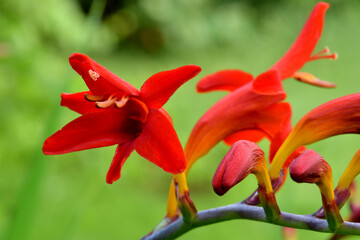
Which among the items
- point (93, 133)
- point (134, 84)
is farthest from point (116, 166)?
point (134, 84)

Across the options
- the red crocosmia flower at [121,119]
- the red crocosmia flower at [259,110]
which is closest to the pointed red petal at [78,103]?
the red crocosmia flower at [121,119]

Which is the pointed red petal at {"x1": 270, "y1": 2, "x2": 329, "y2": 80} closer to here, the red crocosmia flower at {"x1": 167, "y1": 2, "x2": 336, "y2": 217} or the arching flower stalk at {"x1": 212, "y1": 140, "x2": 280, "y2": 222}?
the red crocosmia flower at {"x1": 167, "y1": 2, "x2": 336, "y2": 217}

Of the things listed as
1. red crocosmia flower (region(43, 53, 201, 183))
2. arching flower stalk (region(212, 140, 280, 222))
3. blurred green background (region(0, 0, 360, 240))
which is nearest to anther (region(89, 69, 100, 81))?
red crocosmia flower (region(43, 53, 201, 183))

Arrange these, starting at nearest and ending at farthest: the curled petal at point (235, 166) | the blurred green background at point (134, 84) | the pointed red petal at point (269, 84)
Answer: the curled petal at point (235, 166) < the pointed red petal at point (269, 84) < the blurred green background at point (134, 84)

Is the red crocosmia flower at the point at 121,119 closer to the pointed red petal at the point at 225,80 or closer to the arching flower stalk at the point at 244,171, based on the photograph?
the arching flower stalk at the point at 244,171

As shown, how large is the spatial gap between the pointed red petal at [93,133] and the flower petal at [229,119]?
0.28ft

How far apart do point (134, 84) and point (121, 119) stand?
170 cm

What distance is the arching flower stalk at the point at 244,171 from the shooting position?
36 centimetres

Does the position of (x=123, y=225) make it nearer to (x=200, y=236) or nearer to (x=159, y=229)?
(x=200, y=236)

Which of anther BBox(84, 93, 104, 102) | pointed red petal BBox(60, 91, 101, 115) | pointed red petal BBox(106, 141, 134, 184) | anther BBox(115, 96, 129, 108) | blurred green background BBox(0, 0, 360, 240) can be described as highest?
anther BBox(84, 93, 104, 102)

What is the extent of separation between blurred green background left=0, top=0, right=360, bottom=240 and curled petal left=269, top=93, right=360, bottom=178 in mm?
387

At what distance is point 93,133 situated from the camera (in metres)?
0.41

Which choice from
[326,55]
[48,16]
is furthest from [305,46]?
[48,16]

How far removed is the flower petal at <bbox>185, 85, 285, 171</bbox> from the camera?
0.49 m
